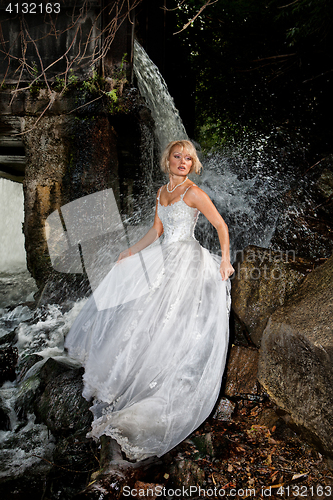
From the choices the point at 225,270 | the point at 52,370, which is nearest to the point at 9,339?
the point at 52,370

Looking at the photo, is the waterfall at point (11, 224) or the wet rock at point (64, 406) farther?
the waterfall at point (11, 224)

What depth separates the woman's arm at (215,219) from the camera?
2.95m

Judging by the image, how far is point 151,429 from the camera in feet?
7.77

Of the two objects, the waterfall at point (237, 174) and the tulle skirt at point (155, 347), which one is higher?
the waterfall at point (237, 174)

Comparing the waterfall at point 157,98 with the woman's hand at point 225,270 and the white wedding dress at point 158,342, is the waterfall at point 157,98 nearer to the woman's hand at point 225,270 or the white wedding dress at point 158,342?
the white wedding dress at point 158,342

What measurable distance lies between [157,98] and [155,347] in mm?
5585

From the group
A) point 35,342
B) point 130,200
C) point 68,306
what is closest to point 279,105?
point 130,200

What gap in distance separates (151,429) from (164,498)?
1.41 ft

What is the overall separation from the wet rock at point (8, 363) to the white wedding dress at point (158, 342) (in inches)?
46.8

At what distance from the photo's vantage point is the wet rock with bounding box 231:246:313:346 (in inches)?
140

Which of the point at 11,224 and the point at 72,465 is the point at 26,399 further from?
the point at 11,224

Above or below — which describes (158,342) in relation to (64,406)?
above

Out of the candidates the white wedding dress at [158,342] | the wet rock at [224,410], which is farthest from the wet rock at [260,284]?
the wet rock at [224,410]

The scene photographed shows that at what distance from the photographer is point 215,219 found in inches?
118
